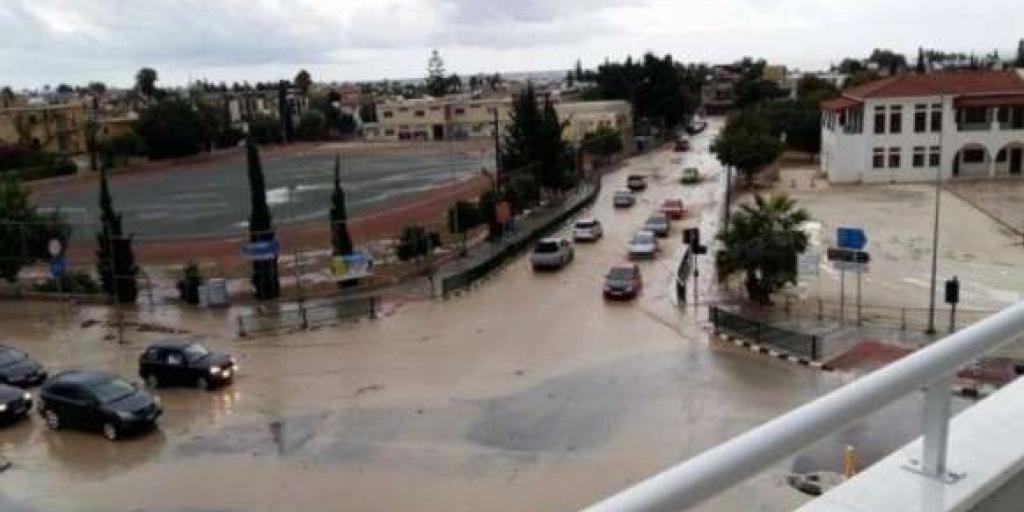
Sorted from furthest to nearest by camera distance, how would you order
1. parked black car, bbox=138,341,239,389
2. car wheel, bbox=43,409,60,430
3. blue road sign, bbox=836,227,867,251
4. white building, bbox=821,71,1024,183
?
white building, bbox=821,71,1024,183
blue road sign, bbox=836,227,867,251
parked black car, bbox=138,341,239,389
car wheel, bbox=43,409,60,430

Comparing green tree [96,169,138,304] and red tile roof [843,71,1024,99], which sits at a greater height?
red tile roof [843,71,1024,99]

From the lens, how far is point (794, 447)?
6.46ft

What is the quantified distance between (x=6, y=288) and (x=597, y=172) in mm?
43557

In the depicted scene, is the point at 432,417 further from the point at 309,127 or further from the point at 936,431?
the point at 309,127

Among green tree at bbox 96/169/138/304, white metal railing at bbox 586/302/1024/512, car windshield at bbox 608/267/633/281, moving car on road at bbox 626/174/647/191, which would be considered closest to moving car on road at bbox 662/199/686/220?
moving car on road at bbox 626/174/647/191

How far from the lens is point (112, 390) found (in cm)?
2011

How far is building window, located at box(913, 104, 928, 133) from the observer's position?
5575 cm

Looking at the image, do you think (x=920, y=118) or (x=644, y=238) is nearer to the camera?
(x=644, y=238)

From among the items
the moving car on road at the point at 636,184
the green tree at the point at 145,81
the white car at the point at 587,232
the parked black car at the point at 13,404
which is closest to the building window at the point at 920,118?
the moving car on road at the point at 636,184

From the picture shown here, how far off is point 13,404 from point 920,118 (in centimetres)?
5007

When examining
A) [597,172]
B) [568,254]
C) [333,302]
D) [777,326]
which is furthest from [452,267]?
[597,172]

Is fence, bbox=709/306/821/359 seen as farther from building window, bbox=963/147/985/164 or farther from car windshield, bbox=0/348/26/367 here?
building window, bbox=963/147/985/164

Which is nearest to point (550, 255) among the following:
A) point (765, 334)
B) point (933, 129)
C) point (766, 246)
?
point (766, 246)

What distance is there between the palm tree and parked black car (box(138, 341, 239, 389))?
14424mm
